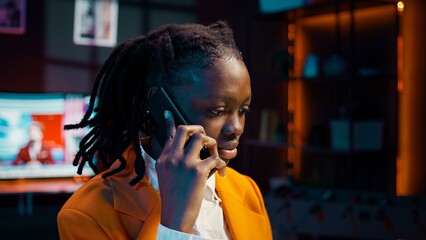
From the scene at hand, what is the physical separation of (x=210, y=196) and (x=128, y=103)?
0.81 feet

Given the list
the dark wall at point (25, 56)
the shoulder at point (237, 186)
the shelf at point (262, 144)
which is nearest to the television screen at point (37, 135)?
the dark wall at point (25, 56)

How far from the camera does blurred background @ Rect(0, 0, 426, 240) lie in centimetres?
350

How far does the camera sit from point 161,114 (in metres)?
0.94

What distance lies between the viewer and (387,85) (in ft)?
12.2

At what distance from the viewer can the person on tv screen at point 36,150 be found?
3.45 metres

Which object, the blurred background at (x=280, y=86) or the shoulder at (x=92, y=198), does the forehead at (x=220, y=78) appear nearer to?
the shoulder at (x=92, y=198)

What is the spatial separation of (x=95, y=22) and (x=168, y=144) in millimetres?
3516

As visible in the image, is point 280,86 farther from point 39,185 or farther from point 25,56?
point 39,185

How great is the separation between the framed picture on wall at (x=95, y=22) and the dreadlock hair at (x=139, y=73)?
10.3ft

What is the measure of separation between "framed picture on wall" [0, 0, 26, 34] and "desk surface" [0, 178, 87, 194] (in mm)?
1141

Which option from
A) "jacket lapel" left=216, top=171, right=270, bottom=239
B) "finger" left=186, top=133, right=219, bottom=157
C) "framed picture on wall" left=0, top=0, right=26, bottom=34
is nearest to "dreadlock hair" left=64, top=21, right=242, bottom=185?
"finger" left=186, top=133, right=219, bottom=157

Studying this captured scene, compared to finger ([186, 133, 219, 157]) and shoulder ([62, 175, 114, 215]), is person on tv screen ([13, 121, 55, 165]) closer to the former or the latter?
shoulder ([62, 175, 114, 215])

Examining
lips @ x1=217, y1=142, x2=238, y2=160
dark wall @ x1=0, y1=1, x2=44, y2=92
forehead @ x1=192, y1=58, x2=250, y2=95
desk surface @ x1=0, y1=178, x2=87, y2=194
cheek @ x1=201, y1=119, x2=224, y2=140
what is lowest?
desk surface @ x1=0, y1=178, x2=87, y2=194

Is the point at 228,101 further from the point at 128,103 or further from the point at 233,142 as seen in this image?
the point at 128,103
